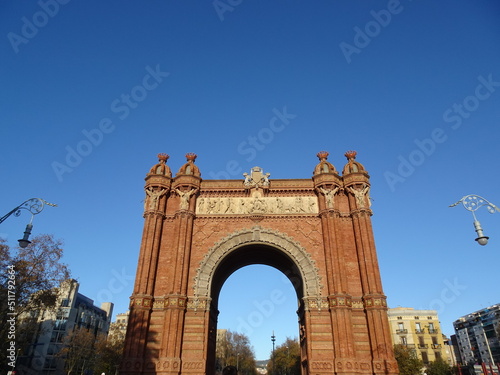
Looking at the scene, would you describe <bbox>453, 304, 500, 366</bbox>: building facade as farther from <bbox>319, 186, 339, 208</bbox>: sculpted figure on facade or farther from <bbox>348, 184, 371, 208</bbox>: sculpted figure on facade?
<bbox>319, 186, 339, 208</bbox>: sculpted figure on facade

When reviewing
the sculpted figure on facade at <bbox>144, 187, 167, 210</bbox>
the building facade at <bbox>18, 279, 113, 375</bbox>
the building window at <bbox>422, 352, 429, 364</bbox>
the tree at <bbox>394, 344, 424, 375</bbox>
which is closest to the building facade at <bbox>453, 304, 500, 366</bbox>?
the building window at <bbox>422, 352, 429, 364</bbox>

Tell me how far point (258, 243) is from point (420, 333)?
188 ft

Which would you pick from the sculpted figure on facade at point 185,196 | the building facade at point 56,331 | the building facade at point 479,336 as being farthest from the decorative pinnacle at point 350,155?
the building facade at point 479,336

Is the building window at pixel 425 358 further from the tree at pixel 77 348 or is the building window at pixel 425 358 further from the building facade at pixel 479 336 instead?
the tree at pixel 77 348

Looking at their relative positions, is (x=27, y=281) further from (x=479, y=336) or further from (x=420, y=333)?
(x=479, y=336)

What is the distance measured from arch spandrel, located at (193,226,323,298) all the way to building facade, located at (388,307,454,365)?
50.5m

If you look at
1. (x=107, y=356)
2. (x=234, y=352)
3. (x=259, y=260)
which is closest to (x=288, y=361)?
(x=234, y=352)

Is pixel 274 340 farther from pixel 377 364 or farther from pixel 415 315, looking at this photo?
pixel 377 364

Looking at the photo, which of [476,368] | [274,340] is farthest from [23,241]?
[274,340]

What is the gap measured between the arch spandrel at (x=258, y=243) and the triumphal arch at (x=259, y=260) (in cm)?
7

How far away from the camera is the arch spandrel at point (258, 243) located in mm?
23719

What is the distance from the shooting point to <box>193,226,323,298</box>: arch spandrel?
77.8 feet

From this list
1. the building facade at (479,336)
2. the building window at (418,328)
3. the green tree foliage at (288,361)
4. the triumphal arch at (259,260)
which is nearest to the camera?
the triumphal arch at (259,260)

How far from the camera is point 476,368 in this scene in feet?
148
